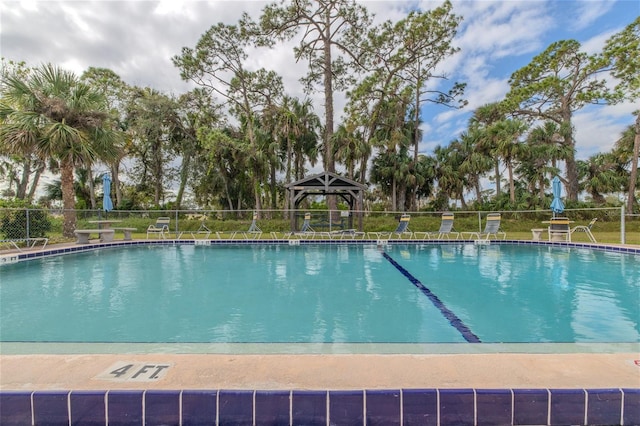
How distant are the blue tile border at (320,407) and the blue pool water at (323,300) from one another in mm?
1515

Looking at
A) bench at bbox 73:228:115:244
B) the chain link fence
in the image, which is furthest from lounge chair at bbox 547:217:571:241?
bench at bbox 73:228:115:244

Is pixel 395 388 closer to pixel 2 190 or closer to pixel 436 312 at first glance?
pixel 436 312

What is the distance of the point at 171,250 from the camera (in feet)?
37.5

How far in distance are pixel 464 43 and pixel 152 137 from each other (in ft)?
72.2

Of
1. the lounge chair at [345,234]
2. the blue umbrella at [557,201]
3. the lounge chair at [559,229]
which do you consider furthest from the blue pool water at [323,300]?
the lounge chair at [345,234]

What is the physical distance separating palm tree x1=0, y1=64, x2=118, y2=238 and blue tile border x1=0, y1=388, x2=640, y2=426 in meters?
12.0

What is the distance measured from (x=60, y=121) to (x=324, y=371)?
13.7 metres

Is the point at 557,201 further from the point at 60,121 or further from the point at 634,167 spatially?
the point at 60,121

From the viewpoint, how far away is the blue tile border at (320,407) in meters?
1.81

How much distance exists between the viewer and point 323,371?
211 cm

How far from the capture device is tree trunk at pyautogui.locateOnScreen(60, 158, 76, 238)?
12117 millimetres

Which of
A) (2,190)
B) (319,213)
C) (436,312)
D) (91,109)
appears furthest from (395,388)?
(2,190)

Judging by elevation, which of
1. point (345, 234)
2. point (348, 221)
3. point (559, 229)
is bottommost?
point (345, 234)

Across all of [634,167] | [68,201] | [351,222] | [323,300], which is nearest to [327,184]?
[351,222]
